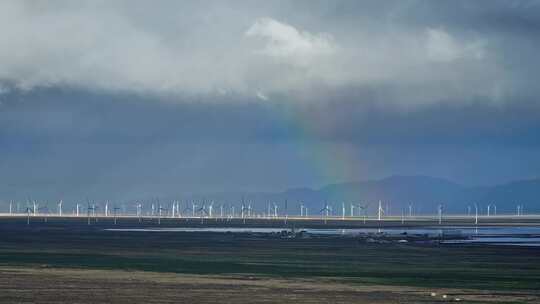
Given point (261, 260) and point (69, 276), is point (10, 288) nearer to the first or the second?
point (69, 276)

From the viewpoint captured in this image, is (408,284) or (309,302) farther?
(408,284)

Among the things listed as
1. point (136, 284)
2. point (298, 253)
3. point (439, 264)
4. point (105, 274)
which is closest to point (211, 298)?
point (136, 284)

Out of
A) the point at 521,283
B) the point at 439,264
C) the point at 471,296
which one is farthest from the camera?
the point at 439,264

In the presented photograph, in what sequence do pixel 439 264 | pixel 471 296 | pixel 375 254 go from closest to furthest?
pixel 471 296 → pixel 439 264 → pixel 375 254

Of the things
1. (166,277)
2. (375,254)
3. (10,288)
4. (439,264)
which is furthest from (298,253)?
(10,288)

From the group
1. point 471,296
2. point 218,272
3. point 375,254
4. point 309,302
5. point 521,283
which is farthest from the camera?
point 375,254

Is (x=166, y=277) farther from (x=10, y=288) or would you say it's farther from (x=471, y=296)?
(x=471, y=296)
